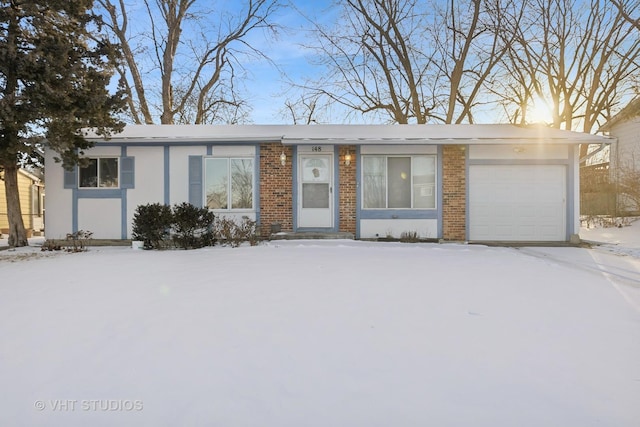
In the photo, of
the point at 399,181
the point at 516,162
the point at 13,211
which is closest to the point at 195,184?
the point at 13,211

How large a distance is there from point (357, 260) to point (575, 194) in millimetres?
7512

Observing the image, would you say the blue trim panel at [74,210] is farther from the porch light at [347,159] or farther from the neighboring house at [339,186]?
the porch light at [347,159]

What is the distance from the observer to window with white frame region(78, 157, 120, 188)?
1001 cm

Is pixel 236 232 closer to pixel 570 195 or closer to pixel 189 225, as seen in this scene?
pixel 189 225

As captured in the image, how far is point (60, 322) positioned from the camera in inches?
136

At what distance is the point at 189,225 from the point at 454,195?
7401 millimetres

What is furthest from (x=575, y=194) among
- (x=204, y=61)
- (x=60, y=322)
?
(x=204, y=61)

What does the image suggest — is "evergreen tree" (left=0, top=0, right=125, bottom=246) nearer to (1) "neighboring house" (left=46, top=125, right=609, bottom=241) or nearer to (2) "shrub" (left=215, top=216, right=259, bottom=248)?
(1) "neighboring house" (left=46, top=125, right=609, bottom=241)

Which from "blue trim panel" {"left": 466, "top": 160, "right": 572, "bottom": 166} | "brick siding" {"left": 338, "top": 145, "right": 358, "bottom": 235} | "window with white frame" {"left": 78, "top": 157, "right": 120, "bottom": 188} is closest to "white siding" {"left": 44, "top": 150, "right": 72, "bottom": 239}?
"window with white frame" {"left": 78, "top": 157, "right": 120, "bottom": 188}

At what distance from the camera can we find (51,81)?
827 centimetres

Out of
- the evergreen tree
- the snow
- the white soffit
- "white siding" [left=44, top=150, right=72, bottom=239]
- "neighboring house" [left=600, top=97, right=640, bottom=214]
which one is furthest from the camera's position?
"neighboring house" [left=600, top=97, right=640, bottom=214]

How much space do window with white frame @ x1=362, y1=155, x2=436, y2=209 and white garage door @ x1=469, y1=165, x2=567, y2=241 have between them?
1301 mm

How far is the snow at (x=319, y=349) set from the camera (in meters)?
2.13

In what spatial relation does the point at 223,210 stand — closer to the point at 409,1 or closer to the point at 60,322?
A: the point at 60,322
